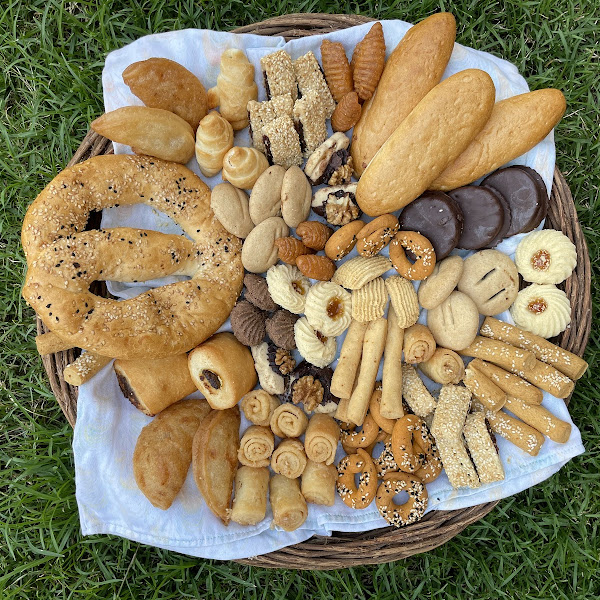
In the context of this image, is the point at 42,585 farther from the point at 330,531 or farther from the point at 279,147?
the point at 279,147

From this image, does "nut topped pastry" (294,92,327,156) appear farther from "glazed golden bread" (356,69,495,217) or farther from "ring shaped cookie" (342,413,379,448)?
"ring shaped cookie" (342,413,379,448)

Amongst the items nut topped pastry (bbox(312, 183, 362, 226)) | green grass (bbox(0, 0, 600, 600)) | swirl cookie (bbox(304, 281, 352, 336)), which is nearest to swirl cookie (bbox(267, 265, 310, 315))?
swirl cookie (bbox(304, 281, 352, 336))

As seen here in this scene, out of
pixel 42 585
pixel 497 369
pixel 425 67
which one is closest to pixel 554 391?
pixel 497 369

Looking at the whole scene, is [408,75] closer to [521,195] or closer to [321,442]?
[521,195]

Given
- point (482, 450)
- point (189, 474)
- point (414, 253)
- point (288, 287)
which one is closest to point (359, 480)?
point (482, 450)

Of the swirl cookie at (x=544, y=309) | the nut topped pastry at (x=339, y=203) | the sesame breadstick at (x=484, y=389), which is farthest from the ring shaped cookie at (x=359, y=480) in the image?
the nut topped pastry at (x=339, y=203)

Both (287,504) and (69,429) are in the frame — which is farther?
(69,429)

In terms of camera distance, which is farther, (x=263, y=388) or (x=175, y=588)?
(x=175, y=588)
